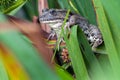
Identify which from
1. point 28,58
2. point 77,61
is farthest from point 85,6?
point 28,58

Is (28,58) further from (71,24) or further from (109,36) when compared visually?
(71,24)

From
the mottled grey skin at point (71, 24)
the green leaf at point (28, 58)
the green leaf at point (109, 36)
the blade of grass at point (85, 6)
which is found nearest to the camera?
the green leaf at point (28, 58)

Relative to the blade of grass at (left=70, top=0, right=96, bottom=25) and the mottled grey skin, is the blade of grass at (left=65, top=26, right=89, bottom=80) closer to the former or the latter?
the blade of grass at (left=70, top=0, right=96, bottom=25)

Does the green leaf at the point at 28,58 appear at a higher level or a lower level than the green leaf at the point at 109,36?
higher

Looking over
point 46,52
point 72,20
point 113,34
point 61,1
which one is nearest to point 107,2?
point 113,34

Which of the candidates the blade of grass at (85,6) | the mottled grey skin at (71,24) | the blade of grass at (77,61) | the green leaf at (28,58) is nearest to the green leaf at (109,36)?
the blade of grass at (77,61)

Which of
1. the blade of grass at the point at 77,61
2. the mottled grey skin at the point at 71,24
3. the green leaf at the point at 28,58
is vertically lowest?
the mottled grey skin at the point at 71,24

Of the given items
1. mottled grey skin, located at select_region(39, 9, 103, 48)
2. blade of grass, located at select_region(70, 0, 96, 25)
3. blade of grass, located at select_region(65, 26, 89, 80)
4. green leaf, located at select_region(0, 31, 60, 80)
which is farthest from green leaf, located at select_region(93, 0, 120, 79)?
mottled grey skin, located at select_region(39, 9, 103, 48)

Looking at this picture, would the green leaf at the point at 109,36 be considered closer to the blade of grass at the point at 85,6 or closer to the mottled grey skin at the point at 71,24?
the blade of grass at the point at 85,6

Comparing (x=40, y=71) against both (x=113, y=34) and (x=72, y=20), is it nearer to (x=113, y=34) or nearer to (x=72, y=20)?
(x=113, y=34)
